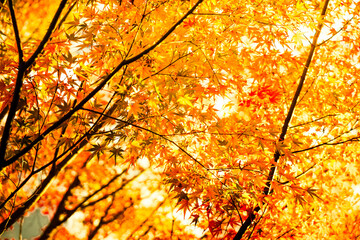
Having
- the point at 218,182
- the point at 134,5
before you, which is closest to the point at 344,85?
the point at 218,182

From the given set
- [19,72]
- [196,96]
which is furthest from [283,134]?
[19,72]

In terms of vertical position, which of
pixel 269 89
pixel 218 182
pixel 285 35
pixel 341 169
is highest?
pixel 341 169

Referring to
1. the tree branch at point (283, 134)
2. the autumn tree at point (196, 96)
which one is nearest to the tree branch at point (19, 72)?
the autumn tree at point (196, 96)

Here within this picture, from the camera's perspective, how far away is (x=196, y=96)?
9.29ft

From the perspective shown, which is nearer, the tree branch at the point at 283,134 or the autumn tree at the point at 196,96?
the autumn tree at the point at 196,96

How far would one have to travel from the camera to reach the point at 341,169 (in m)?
5.91

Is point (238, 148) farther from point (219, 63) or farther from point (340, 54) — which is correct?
point (340, 54)

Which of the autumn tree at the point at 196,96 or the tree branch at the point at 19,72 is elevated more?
the autumn tree at the point at 196,96

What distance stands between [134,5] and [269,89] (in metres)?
1.70

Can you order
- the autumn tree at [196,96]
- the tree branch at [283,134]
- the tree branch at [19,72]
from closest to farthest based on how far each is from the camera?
the tree branch at [19,72]
the autumn tree at [196,96]
the tree branch at [283,134]

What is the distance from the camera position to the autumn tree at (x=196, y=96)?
7.58 ft

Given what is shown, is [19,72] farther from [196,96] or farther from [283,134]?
[283,134]

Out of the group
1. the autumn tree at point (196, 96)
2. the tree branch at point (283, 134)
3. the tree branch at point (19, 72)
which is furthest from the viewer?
the tree branch at point (283, 134)

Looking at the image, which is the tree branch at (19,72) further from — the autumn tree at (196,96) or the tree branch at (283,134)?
the tree branch at (283,134)
